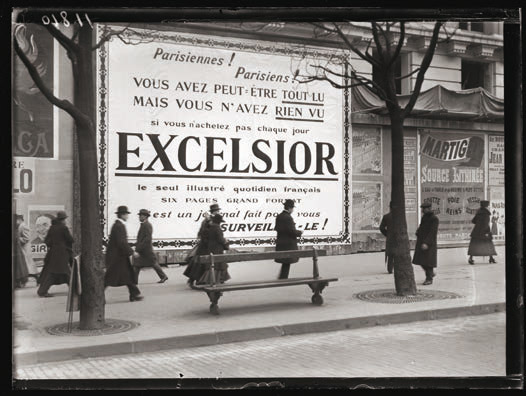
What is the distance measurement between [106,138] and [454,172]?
4.93m

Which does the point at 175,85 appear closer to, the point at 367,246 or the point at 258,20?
the point at 258,20

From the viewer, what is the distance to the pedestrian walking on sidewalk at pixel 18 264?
21.4 ft

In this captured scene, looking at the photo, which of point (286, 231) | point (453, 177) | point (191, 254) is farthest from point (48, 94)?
point (453, 177)

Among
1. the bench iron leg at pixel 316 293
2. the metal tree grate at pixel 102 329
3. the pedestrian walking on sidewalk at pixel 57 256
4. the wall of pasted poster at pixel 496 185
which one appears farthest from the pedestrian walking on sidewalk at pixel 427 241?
the pedestrian walking on sidewalk at pixel 57 256

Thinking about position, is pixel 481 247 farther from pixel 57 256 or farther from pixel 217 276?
pixel 57 256

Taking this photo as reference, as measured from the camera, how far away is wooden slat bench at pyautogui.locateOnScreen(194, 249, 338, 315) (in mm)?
8336

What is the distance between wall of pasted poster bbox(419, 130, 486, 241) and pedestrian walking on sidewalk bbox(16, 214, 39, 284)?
561cm

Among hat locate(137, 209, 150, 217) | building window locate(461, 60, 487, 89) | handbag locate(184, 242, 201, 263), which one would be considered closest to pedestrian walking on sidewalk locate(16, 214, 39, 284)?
hat locate(137, 209, 150, 217)

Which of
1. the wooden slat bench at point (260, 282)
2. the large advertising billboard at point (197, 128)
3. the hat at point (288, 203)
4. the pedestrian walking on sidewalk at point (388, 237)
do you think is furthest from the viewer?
the pedestrian walking on sidewalk at point (388, 237)

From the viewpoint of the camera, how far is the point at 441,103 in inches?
372

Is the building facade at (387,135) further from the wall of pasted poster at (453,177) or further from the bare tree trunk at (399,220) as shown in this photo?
the bare tree trunk at (399,220)

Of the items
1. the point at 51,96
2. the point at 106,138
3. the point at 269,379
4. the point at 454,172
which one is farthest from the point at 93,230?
the point at 454,172

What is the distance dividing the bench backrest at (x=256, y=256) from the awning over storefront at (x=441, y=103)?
87.0 inches
